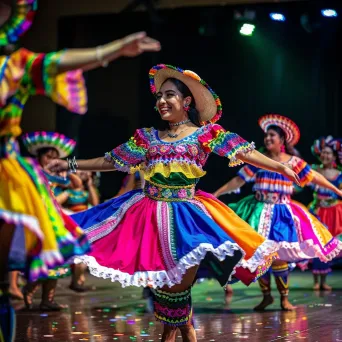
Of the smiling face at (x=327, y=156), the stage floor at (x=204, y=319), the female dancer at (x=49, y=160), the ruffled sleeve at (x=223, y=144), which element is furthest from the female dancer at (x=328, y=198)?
the ruffled sleeve at (x=223, y=144)

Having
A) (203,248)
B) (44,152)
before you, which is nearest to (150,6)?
(44,152)

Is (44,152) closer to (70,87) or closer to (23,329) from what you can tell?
(23,329)

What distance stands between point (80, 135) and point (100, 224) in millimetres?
6587

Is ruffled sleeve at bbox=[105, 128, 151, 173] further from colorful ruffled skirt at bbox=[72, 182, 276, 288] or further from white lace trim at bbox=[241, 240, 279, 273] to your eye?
white lace trim at bbox=[241, 240, 279, 273]

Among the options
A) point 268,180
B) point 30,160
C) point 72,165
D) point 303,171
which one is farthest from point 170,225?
point 268,180

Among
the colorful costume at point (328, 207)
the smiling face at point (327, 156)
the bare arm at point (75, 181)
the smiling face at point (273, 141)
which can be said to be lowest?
the colorful costume at point (328, 207)

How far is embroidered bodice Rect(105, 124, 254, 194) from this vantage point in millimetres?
4457

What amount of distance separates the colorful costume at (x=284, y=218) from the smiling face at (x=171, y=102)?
6.34ft

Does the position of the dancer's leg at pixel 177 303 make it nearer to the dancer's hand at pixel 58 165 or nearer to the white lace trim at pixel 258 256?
the white lace trim at pixel 258 256

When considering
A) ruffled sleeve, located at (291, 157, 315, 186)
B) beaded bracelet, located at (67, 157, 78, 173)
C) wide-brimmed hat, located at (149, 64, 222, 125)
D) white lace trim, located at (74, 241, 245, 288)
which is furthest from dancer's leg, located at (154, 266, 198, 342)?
ruffled sleeve, located at (291, 157, 315, 186)

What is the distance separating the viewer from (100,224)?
4.53 meters

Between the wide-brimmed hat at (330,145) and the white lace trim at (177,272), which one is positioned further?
the wide-brimmed hat at (330,145)

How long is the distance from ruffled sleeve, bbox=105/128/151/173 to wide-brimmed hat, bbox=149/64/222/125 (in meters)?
0.33

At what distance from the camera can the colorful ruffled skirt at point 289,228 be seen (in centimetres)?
639
